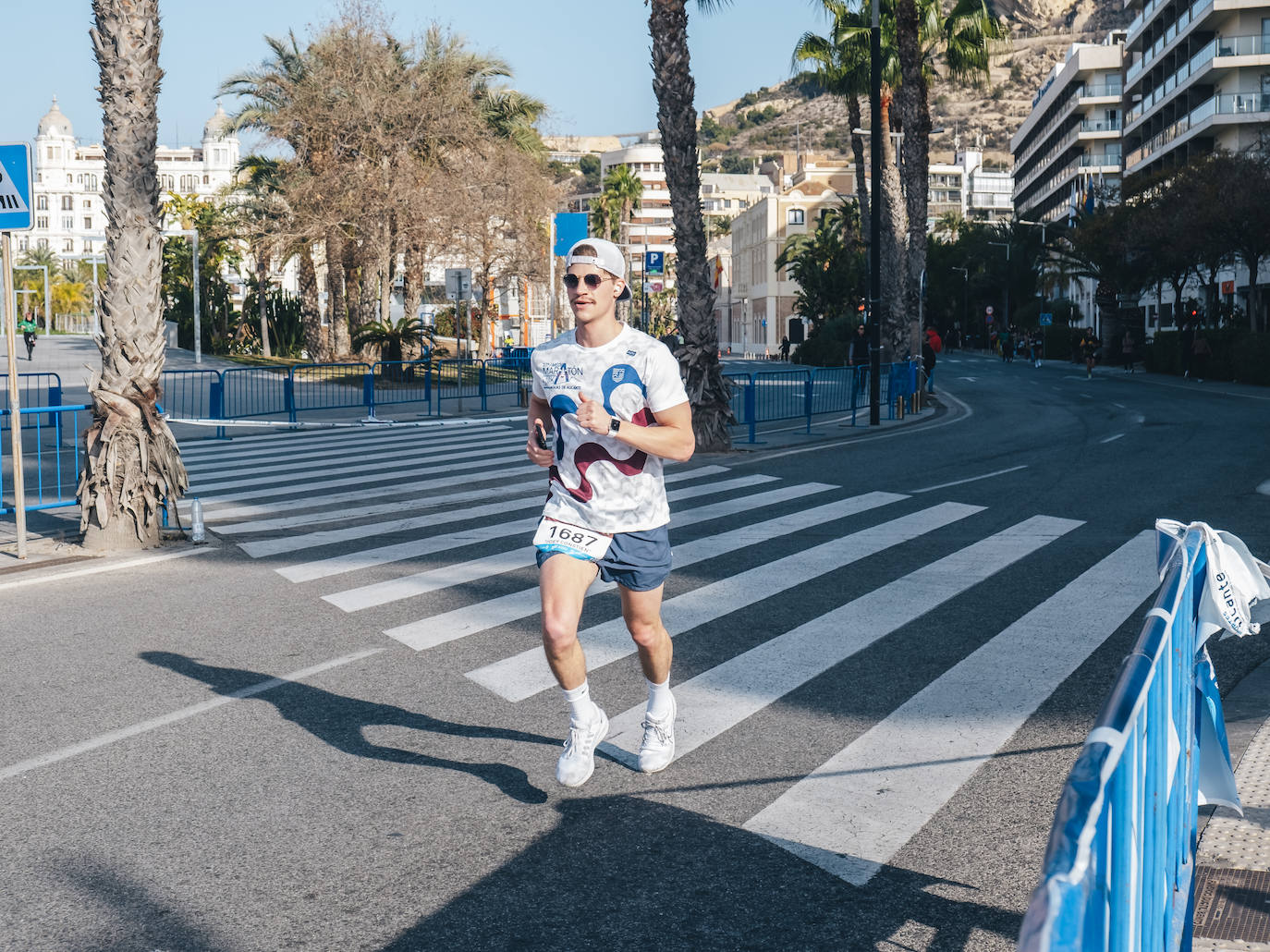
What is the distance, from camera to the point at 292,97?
38719 mm

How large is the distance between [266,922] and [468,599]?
4461mm

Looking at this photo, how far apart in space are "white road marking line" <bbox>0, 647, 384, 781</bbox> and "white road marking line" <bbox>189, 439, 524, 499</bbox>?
760 centimetres

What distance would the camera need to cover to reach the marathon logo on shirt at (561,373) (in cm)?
458

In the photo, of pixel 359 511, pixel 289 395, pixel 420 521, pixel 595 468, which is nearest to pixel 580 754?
pixel 595 468

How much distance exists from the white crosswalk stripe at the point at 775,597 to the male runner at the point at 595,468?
25.1 inches

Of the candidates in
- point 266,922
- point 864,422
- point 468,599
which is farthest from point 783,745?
point 864,422

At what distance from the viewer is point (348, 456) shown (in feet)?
58.5

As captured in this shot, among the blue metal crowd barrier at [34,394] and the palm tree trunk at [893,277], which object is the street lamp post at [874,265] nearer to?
the palm tree trunk at [893,277]

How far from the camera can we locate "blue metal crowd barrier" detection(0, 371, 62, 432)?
57.0 feet

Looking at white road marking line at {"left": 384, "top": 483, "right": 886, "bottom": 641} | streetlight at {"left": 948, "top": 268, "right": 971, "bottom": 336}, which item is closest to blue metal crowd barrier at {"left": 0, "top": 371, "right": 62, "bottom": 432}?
white road marking line at {"left": 384, "top": 483, "right": 886, "bottom": 641}

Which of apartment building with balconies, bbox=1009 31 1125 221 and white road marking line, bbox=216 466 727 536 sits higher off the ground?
apartment building with balconies, bbox=1009 31 1125 221

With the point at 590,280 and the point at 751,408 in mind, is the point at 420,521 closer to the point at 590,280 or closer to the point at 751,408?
the point at 590,280

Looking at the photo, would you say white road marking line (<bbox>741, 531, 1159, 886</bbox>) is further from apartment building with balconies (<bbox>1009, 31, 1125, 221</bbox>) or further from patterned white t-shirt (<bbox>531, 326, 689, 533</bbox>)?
apartment building with balconies (<bbox>1009, 31, 1125, 221</bbox>)

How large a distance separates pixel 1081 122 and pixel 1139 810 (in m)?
104
